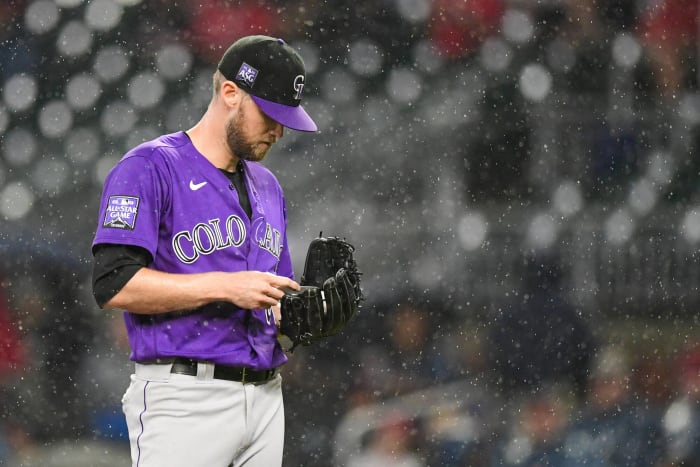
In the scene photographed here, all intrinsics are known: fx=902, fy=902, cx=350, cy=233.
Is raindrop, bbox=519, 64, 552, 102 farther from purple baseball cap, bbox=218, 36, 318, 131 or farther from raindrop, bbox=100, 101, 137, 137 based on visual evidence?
purple baseball cap, bbox=218, 36, 318, 131

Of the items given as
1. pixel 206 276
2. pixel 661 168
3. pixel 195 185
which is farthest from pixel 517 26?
pixel 206 276

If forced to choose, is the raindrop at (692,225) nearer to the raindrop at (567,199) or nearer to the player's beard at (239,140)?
the raindrop at (567,199)

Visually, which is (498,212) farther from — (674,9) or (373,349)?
(674,9)

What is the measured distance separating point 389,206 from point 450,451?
89cm

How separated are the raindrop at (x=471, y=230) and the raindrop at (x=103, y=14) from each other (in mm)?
1353

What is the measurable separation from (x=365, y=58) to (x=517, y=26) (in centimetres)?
59

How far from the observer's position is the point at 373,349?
10.1ft

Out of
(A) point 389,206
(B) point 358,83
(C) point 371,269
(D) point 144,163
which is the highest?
(D) point 144,163

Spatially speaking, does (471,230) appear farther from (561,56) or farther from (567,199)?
(561,56)

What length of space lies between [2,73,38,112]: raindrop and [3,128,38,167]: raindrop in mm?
78

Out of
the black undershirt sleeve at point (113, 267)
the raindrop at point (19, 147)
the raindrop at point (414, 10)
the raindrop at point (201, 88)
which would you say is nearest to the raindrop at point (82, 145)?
the raindrop at point (19, 147)

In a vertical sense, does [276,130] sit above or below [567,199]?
above

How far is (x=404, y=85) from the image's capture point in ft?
10.2

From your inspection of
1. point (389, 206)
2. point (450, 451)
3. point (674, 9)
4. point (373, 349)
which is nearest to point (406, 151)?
point (389, 206)
